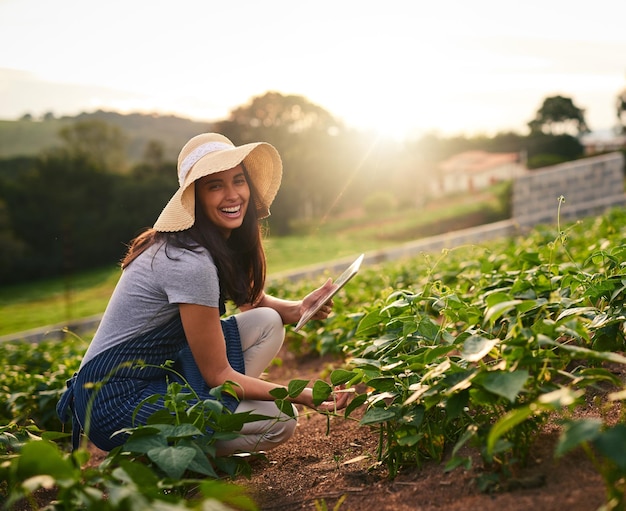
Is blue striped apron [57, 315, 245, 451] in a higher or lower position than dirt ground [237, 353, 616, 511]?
higher

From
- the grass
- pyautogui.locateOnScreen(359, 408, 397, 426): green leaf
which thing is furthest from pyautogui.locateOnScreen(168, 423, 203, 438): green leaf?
the grass

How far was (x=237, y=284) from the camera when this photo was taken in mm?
2523

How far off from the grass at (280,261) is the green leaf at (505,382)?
8.94m

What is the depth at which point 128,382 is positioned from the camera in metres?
2.32

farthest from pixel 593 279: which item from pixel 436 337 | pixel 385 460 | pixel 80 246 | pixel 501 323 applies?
pixel 80 246

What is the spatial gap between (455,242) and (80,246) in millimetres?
9415

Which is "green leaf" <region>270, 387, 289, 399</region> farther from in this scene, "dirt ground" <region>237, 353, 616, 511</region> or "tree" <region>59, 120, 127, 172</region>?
"tree" <region>59, 120, 127, 172</region>

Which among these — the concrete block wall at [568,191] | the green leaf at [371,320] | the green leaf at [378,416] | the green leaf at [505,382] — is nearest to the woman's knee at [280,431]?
the green leaf at [371,320]

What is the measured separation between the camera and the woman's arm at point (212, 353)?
221 centimetres

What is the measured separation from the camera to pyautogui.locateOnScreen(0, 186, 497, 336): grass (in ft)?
42.9

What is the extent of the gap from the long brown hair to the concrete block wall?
32.9 feet

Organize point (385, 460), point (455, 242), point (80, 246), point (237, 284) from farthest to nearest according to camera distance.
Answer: point (80, 246) → point (455, 242) → point (237, 284) → point (385, 460)

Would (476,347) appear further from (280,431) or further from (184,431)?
(280,431)

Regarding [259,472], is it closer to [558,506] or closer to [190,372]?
[190,372]
